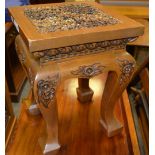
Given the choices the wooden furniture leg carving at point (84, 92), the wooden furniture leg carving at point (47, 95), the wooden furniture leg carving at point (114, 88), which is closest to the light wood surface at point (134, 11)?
the wooden furniture leg carving at point (84, 92)

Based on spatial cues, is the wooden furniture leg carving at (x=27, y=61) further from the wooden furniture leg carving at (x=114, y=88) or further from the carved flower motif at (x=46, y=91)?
the wooden furniture leg carving at (x=114, y=88)

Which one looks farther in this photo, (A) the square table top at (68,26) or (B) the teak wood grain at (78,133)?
(B) the teak wood grain at (78,133)

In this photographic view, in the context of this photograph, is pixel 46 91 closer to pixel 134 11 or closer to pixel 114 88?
pixel 114 88

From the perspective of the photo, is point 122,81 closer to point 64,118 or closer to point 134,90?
point 64,118

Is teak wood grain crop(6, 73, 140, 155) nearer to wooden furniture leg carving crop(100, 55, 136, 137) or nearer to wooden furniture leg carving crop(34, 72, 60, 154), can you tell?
wooden furniture leg carving crop(100, 55, 136, 137)

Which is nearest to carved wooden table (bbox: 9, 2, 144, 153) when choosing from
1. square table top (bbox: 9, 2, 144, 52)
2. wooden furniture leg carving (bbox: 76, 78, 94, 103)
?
square table top (bbox: 9, 2, 144, 52)

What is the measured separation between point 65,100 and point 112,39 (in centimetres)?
39

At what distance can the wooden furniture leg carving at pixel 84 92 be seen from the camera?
2.59 feet

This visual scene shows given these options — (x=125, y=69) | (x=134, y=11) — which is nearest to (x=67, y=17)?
(x=125, y=69)

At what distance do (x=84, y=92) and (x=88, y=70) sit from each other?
29cm

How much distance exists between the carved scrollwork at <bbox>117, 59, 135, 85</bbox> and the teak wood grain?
0.68 feet

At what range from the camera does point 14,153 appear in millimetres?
652

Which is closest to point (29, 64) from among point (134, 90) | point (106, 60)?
point (106, 60)

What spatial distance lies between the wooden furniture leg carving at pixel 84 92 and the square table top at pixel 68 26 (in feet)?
0.84
